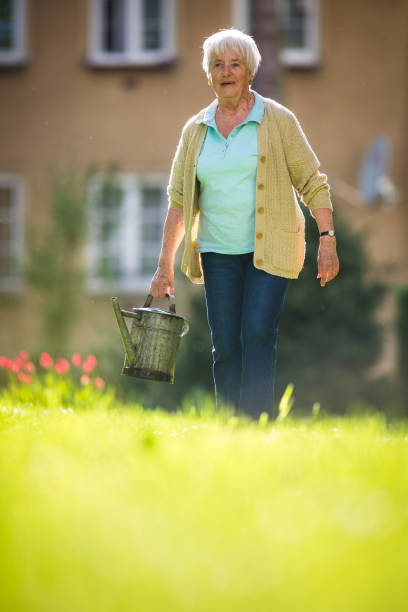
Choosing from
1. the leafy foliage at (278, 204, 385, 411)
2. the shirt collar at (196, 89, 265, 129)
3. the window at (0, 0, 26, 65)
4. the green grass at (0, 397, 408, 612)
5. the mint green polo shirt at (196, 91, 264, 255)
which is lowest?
the leafy foliage at (278, 204, 385, 411)

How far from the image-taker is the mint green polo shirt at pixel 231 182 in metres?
4.24

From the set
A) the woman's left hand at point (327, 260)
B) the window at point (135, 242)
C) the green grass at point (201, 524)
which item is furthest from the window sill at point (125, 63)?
the green grass at point (201, 524)

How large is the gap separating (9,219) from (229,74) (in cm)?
1009

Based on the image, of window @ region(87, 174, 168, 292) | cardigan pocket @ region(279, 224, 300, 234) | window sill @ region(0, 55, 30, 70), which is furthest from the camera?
window sill @ region(0, 55, 30, 70)

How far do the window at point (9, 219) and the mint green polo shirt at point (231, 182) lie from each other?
31.6ft

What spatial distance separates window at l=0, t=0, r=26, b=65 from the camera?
13617mm

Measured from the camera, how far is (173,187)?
14.8ft

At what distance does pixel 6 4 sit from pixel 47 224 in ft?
10.4

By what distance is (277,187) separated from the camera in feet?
14.0

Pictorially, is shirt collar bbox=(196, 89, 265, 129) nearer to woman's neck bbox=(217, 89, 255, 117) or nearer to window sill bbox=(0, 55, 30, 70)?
woman's neck bbox=(217, 89, 255, 117)

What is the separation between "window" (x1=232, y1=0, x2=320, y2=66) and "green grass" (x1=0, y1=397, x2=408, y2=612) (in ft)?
35.2

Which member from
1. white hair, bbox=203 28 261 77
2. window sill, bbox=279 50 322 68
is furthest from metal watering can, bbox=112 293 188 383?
window sill, bbox=279 50 322 68

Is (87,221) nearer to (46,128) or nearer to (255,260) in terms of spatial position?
(46,128)

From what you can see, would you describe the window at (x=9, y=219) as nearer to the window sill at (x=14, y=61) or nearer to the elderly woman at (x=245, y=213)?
the window sill at (x=14, y=61)
